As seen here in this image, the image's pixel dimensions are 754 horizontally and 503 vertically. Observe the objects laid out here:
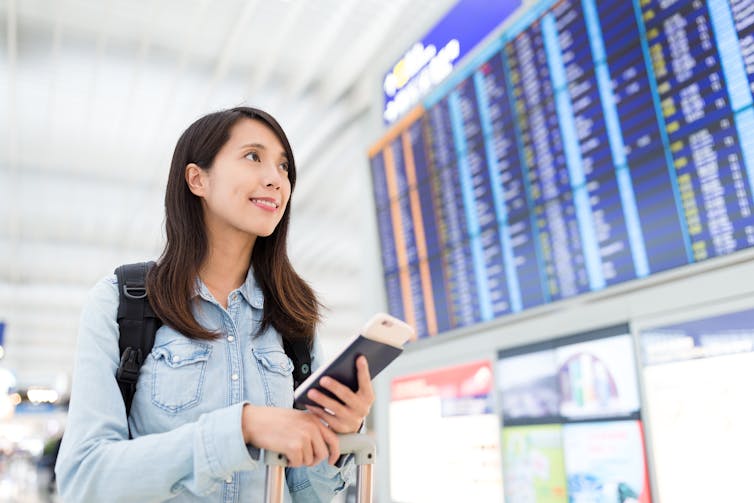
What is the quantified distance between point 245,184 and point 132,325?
0.35 meters

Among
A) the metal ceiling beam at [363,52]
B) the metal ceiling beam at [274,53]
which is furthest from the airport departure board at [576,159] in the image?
the metal ceiling beam at [274,53]

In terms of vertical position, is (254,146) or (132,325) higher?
(254,146)

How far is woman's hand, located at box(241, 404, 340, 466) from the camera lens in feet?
3.08

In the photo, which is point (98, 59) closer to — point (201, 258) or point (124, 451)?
point (201, 258)

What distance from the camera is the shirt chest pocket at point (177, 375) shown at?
1118 millimetres

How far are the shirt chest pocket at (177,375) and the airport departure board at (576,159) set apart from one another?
1579mm

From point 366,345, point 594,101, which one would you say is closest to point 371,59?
point 594,101

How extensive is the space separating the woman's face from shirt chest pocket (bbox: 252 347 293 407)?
250mm

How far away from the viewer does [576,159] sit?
2428 mm

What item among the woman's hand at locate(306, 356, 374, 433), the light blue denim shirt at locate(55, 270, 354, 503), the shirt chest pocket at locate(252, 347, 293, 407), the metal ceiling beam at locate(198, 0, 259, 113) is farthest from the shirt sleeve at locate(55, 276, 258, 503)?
the metal ceiling beam at locate(198, 0, 259, 113)

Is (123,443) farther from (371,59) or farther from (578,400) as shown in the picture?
(371,59)

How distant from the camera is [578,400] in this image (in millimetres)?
2326

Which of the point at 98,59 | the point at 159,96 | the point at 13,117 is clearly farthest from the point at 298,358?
the point at 13,117

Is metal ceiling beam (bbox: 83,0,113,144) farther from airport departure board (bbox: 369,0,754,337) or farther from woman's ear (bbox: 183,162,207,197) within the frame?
woman's ear (bbox: 183,162,207,197)
